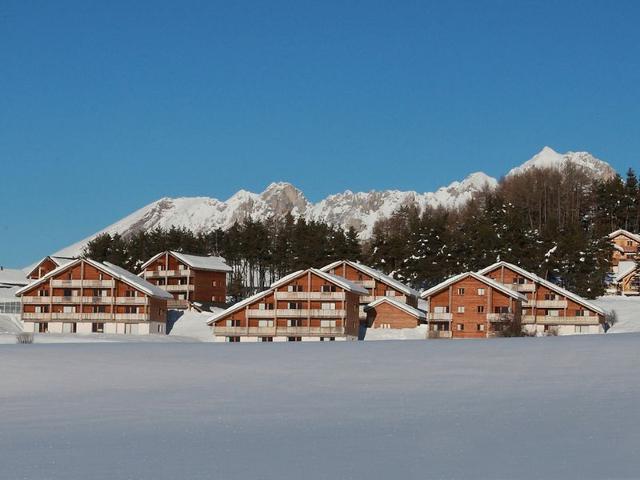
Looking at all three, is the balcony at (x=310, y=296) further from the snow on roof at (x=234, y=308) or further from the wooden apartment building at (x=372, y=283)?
the wooden apartment building at (x=372, y=283)

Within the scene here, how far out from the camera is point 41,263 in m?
120

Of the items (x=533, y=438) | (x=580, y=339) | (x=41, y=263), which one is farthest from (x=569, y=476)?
(x=41, y=263)

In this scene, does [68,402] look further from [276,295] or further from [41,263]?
[41,263]

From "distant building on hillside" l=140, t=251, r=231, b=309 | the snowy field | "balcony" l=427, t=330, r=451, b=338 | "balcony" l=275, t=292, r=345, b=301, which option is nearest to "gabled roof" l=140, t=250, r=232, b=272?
"distant building on hillside" l=140, t=251, r=231, b=309

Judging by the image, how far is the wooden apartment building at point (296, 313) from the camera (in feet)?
287

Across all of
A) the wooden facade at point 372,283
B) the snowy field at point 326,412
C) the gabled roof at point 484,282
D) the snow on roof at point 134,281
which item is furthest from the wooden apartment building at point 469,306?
the snowy field at point 326,412

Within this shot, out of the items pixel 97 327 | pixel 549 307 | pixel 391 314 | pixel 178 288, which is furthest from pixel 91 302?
pixel 549 307

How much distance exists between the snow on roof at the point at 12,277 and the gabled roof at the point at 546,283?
216ft

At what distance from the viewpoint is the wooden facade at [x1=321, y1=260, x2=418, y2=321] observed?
321 feet

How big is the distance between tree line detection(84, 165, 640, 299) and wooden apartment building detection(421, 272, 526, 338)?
15.0 meters

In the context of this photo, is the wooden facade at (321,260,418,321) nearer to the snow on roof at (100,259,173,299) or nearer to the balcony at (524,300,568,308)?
the balcony at (524,300,568,308)

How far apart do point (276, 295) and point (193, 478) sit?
7488 centimetres

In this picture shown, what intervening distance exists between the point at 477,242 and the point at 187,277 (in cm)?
3257

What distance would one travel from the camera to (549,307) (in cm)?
8994
